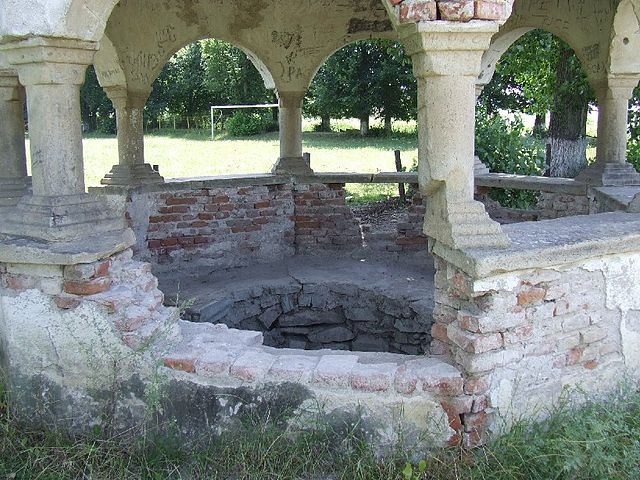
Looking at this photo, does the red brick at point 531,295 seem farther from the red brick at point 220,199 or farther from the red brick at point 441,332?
the red brick at point 220,199

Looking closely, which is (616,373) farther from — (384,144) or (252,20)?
(384,144)

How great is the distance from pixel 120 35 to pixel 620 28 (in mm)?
5065

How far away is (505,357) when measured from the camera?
3705mm

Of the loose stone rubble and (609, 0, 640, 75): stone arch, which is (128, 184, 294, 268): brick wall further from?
(609, 0, 640, 75): stone arch

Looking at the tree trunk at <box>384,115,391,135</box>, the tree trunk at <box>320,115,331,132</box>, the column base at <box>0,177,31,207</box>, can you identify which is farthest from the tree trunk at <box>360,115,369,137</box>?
the column base at <box>0,177,31,207</box>

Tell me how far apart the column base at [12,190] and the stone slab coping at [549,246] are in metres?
3.18

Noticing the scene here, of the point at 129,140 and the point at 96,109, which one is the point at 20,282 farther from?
the point at 96,109

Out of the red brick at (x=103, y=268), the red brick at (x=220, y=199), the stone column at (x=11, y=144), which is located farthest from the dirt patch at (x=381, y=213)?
the red brick at (x=103, y=268)

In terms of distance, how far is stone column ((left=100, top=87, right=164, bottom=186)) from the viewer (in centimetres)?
766

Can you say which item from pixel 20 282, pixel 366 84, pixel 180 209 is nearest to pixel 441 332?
pixel 20 282

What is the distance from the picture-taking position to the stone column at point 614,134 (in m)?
6.63

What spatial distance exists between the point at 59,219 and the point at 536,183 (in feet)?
17.4

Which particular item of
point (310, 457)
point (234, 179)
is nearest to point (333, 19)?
point (234, 179)

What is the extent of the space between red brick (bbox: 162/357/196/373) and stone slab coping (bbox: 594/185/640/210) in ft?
11.5
